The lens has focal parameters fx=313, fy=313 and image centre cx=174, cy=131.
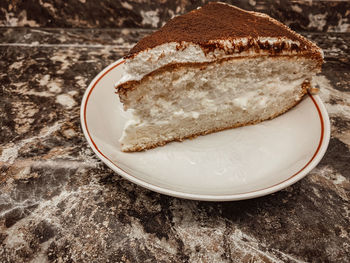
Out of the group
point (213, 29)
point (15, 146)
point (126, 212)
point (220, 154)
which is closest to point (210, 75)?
point (213, 29)

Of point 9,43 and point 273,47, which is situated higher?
point 273,47

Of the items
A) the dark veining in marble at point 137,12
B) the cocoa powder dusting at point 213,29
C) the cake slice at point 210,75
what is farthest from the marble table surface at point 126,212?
the dark veining in marble at point 137,12

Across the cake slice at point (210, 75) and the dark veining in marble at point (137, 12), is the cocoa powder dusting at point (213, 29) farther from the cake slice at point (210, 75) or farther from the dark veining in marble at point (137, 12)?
the dark veining in marble at point (137, 12)

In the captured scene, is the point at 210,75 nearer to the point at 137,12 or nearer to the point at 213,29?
the point at 213,29

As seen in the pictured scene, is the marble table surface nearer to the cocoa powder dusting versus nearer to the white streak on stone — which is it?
the white streak on stone

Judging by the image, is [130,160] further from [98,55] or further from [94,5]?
[94,5]

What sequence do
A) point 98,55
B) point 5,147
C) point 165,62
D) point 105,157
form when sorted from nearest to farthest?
point 105,157, point 165,62, point 5,147, point 98,55

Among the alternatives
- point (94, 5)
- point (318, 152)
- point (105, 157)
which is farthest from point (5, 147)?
point (318, 152)
